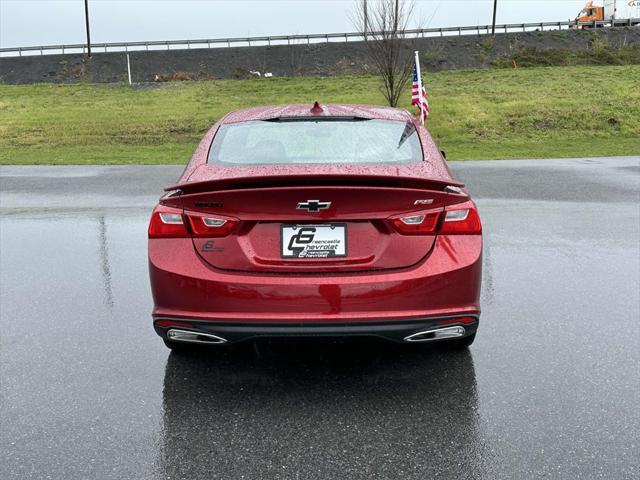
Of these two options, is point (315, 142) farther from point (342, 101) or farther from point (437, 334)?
point (342, 101)

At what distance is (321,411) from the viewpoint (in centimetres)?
350

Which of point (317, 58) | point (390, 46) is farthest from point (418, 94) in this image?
point (317, 58)

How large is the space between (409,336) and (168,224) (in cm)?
134

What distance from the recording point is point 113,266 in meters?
6.57

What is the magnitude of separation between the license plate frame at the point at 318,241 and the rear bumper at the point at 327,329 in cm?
34

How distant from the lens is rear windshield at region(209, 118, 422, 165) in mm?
3939

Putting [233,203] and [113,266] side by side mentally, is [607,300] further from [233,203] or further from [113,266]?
[113,266]

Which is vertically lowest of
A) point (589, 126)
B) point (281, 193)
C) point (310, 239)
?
point (589, 126)

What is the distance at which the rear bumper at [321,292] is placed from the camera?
133 inches

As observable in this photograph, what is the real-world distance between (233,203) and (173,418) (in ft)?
3.57

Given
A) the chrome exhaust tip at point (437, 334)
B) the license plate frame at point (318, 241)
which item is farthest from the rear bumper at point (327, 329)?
the license plate frame at point (318, 241)

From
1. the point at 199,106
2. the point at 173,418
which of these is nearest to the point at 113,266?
the point at 173,418

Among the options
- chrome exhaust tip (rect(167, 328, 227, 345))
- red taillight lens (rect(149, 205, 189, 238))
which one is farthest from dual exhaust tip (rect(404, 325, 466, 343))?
red taillight lens (rect(149, 205, 189, 238))

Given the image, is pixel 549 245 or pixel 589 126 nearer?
pixel 549 245
